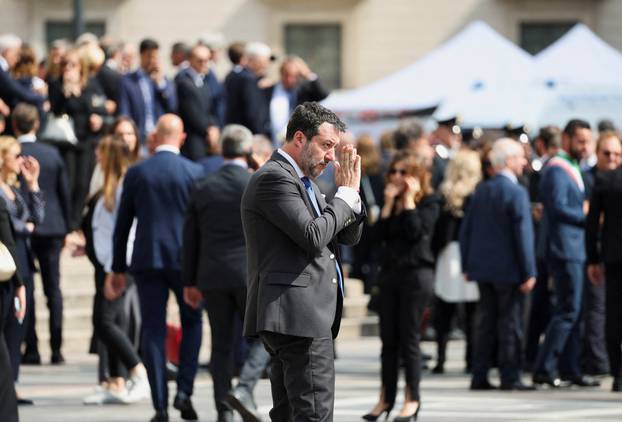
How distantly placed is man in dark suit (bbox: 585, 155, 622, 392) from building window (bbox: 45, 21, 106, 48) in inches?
914

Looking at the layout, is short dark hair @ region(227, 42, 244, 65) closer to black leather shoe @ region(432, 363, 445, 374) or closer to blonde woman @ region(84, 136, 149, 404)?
black leather shoe @ region(432, 363, 445, 374)

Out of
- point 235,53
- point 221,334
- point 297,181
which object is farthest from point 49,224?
point 297,181

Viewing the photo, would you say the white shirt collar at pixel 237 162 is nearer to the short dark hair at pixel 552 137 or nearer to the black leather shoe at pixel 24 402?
the black leather shoe at pixel 24 402

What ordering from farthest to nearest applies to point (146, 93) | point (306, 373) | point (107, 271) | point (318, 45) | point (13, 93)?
point (318, 45), point (146, 93), point (13, 93), point (107, 271), point (306, 373)

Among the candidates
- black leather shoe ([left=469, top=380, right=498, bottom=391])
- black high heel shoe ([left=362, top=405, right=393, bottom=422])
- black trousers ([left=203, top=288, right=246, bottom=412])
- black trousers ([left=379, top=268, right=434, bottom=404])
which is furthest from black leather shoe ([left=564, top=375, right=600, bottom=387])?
black trousers ([left=203, top=288, right=246, bottom=412])

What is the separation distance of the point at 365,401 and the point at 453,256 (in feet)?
10.3

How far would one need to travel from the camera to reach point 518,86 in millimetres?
25281

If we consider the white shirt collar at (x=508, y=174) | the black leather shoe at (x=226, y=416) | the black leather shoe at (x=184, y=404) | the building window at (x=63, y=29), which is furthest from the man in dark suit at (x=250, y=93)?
the building window at (x=63, y=29)

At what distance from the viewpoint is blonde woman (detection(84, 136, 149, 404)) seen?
44.3ft

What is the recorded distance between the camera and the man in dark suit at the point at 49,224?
16172 mm

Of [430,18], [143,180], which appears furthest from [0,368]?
[430,18]

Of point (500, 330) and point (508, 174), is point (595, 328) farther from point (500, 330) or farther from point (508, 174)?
point (508, 174)

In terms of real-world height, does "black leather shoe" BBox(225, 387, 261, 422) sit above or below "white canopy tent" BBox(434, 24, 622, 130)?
below

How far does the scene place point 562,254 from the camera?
589 inches
